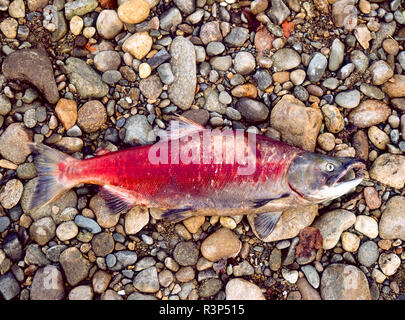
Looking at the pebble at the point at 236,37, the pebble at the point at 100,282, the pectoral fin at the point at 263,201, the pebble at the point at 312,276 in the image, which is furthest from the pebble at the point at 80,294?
the pebble at the point at 236,37

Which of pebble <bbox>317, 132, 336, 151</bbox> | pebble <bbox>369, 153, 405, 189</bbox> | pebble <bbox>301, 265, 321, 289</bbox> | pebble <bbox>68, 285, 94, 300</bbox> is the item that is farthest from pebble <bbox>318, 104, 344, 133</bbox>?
pebble <bbox>68, 285, 94, 300</bbox>

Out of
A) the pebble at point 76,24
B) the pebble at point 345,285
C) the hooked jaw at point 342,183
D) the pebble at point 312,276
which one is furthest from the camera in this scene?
the pebble at point 76,24

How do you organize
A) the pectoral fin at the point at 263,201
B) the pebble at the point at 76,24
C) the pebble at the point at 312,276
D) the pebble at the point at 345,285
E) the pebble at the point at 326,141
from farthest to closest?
the pebble at the point at 76,24
the pebble at the point at 326,141
the pebble at the point at 312,276
the pebble at the point at 345,285
the pectoral fin at the point at 263,201

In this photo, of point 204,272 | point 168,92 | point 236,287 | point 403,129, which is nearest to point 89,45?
point 168,92

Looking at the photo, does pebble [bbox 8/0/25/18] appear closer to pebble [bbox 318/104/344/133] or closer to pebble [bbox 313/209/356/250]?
pebble [bbox 318/104/344/133]

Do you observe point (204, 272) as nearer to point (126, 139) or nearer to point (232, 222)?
point (232, 222)

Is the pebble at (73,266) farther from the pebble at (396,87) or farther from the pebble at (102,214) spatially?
the pebble at (396,87)

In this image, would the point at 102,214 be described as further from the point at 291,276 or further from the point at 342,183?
the point at 342,183
